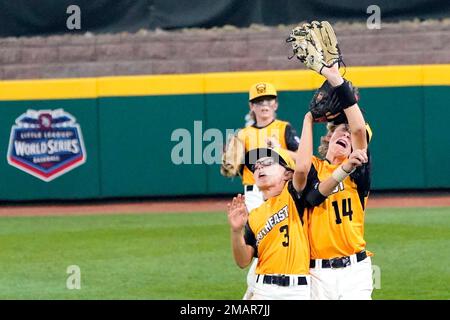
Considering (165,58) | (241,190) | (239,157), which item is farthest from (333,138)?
(165,58)

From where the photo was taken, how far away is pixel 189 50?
16.4 metres

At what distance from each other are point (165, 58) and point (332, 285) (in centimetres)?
1073

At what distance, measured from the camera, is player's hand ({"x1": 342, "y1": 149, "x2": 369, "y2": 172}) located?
223 inches

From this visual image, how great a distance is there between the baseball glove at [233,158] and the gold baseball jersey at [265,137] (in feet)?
0.25

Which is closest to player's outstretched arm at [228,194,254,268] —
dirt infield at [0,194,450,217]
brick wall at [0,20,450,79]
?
dirt infield at [0,194,450,217]

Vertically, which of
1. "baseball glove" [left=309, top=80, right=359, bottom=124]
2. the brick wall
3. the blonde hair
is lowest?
the blonde hair

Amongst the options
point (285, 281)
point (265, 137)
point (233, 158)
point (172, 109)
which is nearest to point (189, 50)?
point (172, 109)

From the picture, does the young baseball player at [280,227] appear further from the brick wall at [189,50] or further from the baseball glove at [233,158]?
the brick wall at [189,50]

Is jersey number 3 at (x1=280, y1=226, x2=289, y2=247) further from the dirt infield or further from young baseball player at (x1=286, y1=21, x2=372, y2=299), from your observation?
the dirt infield

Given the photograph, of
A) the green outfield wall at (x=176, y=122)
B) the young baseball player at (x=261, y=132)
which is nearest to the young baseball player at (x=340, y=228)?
the young baseball player at (x=261, y=132)

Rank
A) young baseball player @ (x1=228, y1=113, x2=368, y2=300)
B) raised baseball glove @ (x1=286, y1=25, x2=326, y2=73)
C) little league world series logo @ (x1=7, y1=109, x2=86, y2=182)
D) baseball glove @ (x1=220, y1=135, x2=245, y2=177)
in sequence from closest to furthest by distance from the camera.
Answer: raised baseball glove @ (x1=286, y1=25, x2=326, y2=73)
young baseball player @ (x1=228, y1=113, x2=368, y2=300)
baseball glove @ (x1=220, y1=135, x2=245, y2=177)
little league world series logo @ (x1=7, y1=109, x2=86, y2=182)

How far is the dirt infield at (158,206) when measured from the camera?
1440 cm

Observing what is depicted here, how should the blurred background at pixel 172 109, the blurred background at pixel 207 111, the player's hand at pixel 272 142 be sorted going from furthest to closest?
the blurred background at pixel 207 111 → the blurred background at pixel 172 109 → the player's hand at pixel 272 142

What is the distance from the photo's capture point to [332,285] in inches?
236
